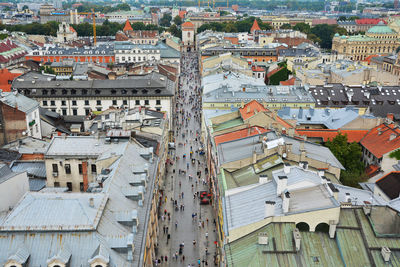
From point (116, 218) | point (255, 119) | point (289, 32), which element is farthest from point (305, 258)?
point (289, 32)

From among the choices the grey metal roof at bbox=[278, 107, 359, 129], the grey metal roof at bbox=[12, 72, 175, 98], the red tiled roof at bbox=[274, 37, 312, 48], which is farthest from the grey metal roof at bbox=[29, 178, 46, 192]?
the red tiled roof at bbox=[274, 37, 312, 48]

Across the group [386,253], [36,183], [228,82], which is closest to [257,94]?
[228,82]

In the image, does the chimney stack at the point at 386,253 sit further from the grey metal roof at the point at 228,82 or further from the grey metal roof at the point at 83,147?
the grey metal roof at the point at 228,82

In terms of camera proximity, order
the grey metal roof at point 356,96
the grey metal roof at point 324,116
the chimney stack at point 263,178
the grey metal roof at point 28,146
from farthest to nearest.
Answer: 1. the grey metal roof at point 356,96
2. the grey metal roof at point 324,116
3. the grey metal roof at point 28,146
4. the chimney stack at point 263,178

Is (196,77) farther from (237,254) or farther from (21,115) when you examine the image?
(237,254)

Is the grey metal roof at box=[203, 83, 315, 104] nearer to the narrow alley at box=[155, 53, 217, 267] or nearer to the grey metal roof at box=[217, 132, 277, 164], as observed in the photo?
the narrow alley at box=[155, 53, 217, 267]

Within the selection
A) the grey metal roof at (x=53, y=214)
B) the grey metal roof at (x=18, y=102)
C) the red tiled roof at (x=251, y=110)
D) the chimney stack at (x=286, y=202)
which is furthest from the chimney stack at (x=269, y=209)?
the grey metal roof at (x=18, y=102)

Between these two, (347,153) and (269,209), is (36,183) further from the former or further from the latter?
(347,153)
